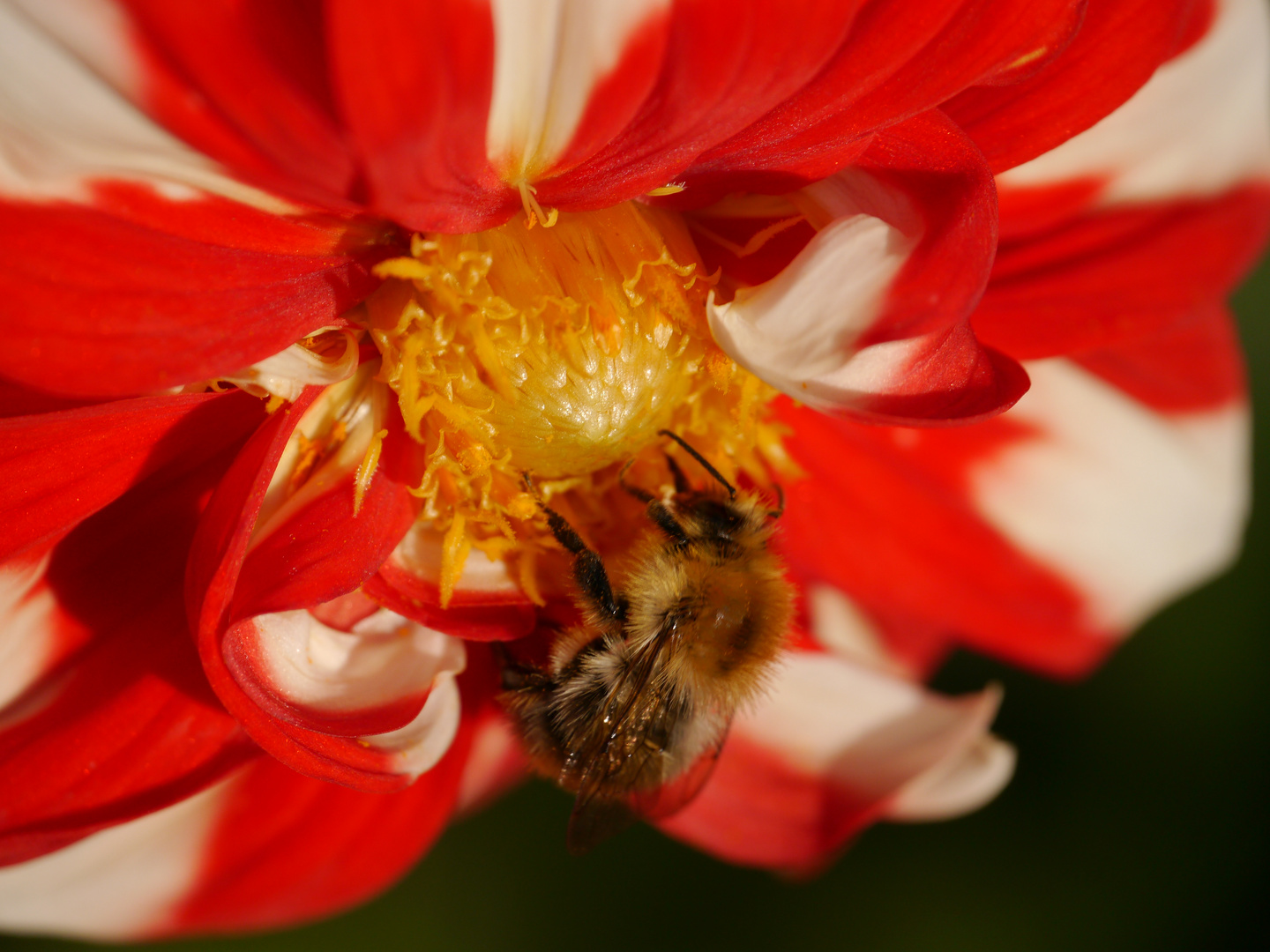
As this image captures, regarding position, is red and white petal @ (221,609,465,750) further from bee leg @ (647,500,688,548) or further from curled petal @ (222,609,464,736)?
bee leg @ (647,500,688,548)

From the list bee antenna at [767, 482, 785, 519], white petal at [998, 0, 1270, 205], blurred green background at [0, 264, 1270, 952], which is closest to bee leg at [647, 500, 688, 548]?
bee antenna at [767, 482, 785, 519]

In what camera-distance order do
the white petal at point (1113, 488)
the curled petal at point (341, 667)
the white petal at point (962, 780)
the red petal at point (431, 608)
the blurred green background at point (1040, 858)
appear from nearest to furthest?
1. the curled petal at point (341, 667)
2. the red petal at point (431, 608)
3. the white petal at point (962, 780)
4. the white petal at point (1113, 488)
5. the blurred green background at point (1040, 858)

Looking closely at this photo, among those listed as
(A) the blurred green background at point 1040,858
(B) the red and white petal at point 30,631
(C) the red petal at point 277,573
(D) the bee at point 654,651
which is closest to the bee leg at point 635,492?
(D) the bee at point 654,651

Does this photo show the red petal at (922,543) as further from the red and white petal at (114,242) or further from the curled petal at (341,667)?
the red and white petal at (114,242)

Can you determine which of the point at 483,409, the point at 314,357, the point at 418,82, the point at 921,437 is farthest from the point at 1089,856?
the point at 418,82

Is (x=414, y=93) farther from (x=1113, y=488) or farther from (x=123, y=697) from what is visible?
(x=1113, y=488)

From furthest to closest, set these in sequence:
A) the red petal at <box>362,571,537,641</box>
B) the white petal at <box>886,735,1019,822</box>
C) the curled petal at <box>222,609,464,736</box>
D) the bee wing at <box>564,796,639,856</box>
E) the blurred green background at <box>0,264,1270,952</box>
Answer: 1. the blurred green background at <box>0,264,1270,952</box>
2. the white petal at <box>886,735,1019,822</box>
3. the bee wing at <box>564,796,639,856</box>
4. the red petal at <box>362,571,537,641</box>
5. the curled petal at <box>222,609,464,736</box>
